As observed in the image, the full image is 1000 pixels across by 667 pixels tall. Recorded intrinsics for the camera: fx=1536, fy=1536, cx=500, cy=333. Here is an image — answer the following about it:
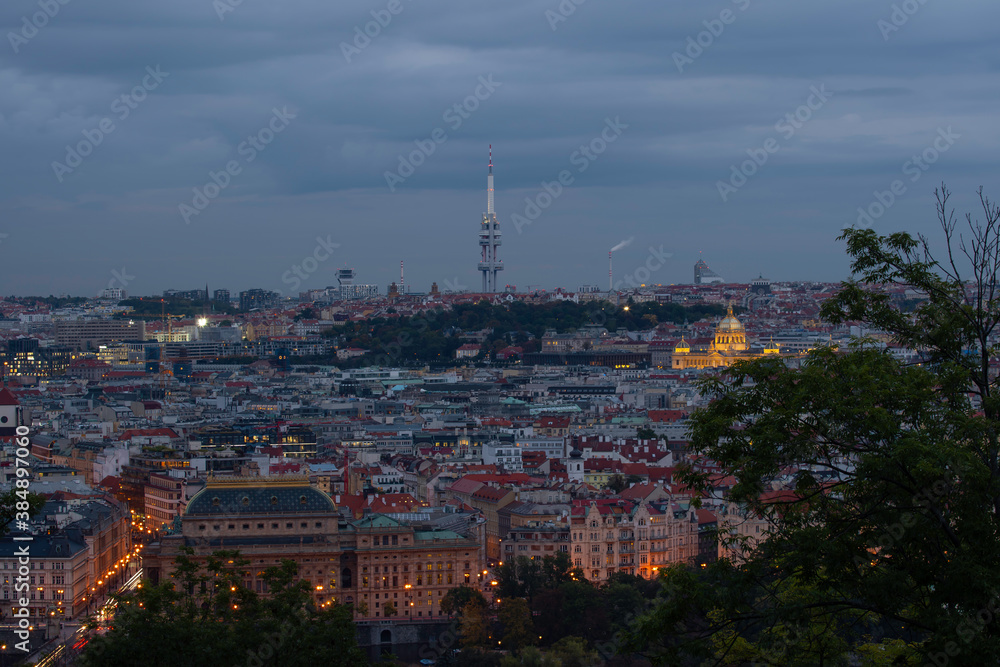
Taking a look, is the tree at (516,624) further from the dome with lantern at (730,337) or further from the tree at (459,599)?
the dome with lantern at (730,337)

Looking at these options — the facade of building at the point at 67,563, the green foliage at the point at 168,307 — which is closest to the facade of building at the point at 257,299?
the green foliage at the point at 168,307

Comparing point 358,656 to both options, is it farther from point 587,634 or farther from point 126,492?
point 126,492

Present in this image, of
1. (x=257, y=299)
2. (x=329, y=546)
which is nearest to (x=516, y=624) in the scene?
(x=329, y=546)

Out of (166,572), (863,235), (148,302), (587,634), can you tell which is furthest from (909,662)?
(148,302)

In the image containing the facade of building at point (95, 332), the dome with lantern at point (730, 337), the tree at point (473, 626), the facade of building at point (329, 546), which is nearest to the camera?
the tree at point (473, 626)

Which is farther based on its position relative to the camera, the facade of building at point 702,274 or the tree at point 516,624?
the facade of building at point 702,274

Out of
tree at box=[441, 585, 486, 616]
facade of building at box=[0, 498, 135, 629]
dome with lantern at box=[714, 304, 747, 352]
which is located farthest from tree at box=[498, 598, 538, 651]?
Result: dome with lantern at box=[714, 304, 747, 352]

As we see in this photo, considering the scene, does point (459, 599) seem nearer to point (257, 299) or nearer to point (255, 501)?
point (255, 501)

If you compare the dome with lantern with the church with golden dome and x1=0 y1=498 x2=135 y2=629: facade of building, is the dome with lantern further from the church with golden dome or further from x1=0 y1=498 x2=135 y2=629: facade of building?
x1=0 y1=498 x2=135 y2=629: facade of building
